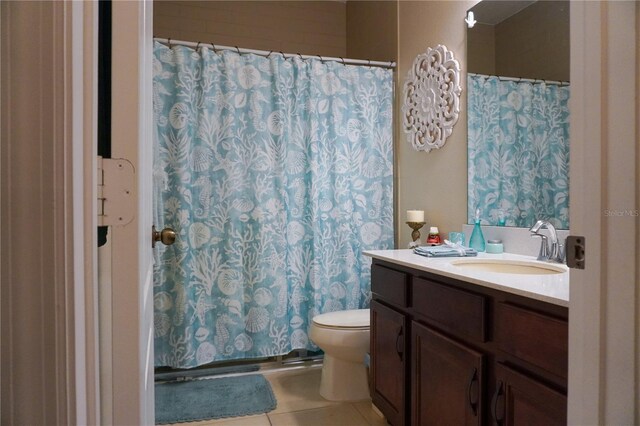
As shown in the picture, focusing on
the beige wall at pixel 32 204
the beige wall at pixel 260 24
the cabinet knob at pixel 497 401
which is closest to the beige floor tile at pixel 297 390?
the cabinet knob at pixel 497 401

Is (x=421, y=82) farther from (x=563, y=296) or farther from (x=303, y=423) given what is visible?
(x=303, y=423)

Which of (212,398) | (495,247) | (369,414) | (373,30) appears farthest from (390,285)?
(373,30)

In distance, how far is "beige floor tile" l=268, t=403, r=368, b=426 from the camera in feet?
6.70

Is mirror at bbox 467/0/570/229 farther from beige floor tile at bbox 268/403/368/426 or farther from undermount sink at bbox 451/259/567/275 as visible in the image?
beige floor tile at bbox 268/403/368/426

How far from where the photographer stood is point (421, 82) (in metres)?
2.49

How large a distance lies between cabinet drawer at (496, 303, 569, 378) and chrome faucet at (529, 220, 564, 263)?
1.80ft

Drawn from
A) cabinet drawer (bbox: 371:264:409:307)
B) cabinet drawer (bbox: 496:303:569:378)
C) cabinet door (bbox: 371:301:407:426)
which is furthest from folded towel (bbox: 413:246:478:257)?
cabinet drawer (bbox: 496:303:569:378)

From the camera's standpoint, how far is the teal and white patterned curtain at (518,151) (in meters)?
1.69

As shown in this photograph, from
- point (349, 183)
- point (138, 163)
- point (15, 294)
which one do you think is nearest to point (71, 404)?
point (15, 294)

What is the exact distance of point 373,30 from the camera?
309 centimetres

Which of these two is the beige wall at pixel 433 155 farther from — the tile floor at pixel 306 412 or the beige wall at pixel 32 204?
the beige wall at pixel 32 204

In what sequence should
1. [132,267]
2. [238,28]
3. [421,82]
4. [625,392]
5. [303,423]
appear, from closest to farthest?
[132,267]
[625,392]
[303,423]
[421,82]
[238,28]

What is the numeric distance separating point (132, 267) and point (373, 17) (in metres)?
3.02

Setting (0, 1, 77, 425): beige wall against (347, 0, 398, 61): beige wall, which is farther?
(347, 0, 398, 61): beige wall
